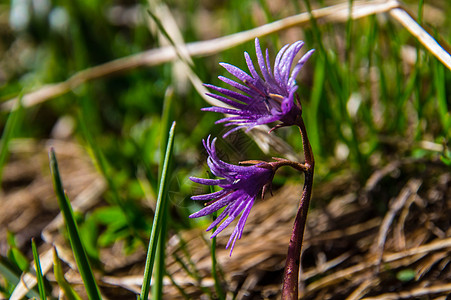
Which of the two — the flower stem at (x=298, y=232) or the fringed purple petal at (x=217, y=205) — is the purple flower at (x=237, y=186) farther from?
the flower stem at (x=298, y=232)

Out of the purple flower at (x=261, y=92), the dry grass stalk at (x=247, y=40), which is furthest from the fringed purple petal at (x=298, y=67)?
the dry grass stalk at (x=247, y=40)

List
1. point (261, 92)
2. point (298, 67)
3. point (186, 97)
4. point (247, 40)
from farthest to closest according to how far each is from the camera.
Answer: point (186, 97) < point (247, 40) < point (261, 92) < point (298, 67)

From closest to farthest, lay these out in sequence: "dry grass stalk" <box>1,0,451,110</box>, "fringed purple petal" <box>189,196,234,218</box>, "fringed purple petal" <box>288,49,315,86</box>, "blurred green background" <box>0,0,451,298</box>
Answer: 1. "fringed purple petal" <box>288,49,315,86</box>
2. "fringed purple petal" <box>189,196,234,218</box>
3. "dry grass stalk" <box>1,0,451,110</box>
4. "blurred green background" <box>0,0,451,298</box>

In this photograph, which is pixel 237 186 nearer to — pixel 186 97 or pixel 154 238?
pixel 154 238

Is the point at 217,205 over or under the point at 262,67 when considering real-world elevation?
under

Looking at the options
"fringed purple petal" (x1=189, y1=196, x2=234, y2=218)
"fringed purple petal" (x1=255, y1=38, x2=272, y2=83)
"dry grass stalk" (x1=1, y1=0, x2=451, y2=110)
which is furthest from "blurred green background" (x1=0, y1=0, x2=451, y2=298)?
"fringed purple petal" (x1=255, y1=38, x2=272, y2=83)

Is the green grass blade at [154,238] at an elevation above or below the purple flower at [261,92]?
below

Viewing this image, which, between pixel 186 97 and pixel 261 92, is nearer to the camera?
pixel 261 92

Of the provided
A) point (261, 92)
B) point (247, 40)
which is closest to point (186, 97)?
point (247, 40)

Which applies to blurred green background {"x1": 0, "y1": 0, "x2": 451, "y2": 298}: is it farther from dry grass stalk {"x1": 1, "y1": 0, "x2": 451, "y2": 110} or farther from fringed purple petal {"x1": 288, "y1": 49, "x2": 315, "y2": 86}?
fringed purple petal {"x1": 288, "y1": 49, "x2": 315, "y2": 86}

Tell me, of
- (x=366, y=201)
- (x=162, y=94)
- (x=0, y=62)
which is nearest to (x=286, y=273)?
(x=366, y=201)
